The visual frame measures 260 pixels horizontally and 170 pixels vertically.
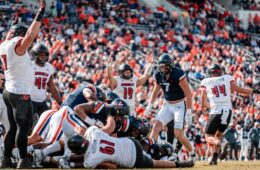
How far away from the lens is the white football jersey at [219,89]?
14984mm

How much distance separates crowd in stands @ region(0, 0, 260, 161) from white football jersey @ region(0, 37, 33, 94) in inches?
348

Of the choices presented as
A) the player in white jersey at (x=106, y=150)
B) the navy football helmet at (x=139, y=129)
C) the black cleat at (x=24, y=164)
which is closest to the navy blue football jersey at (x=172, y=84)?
the navy football helmet at (x=139, y=129)

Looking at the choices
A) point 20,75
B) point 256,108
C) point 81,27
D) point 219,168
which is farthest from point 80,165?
point 81,27

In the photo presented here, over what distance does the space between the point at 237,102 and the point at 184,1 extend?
1503 centimetres

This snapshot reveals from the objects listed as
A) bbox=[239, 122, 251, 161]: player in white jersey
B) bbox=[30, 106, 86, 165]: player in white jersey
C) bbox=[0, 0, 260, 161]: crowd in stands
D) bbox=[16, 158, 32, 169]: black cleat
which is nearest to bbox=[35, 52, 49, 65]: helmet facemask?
bbox=[30, 106, 86, 165]: player in white jersey

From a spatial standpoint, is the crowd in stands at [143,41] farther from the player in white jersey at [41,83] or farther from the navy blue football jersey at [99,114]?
the navy blue football jersey at [99,114]

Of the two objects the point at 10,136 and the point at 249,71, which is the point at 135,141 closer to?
the point at 10,136

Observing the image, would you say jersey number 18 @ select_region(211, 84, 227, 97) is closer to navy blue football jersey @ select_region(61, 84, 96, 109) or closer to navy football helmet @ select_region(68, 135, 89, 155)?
navy blue football jersey @ select_region(61, 84, 96, 109)

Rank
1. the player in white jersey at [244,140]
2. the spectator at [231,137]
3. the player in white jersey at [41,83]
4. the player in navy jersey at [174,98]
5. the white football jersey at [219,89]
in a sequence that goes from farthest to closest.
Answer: the player in white jersey at [244,140], the spectator at [231,137], the white football jersey at [219,89], the player in navy jersey at [174,98], the player in white jersey at [41,83]

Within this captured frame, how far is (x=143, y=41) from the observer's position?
32969mm

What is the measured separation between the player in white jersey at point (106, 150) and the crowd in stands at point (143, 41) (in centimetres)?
887

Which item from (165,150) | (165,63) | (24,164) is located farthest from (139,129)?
(165,63)

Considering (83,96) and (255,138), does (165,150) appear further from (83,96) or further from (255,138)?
(255,138)

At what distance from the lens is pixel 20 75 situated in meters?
11.3
